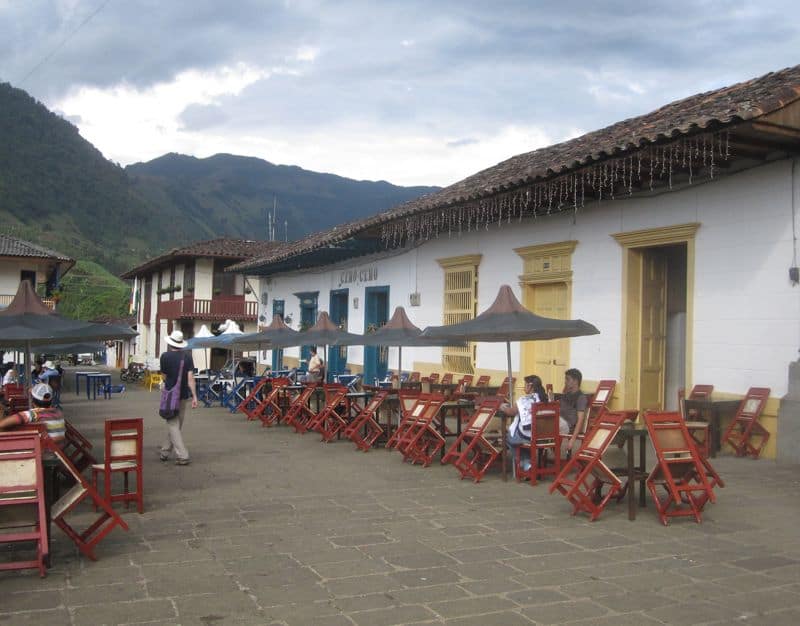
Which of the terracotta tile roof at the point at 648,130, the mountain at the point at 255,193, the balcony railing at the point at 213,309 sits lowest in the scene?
the balcony railing at the point at 213,309

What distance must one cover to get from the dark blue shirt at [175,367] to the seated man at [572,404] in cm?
388

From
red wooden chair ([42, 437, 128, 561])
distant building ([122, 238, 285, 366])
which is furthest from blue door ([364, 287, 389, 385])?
distant building ([122, 238, 285, 366])

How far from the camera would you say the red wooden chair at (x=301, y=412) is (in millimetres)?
11641

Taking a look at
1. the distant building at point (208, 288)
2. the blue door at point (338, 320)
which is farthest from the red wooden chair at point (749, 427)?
the distant building at point (208, 288)

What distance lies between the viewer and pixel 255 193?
165m

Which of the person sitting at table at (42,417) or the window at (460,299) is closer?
the person sitting at table at (42,417)

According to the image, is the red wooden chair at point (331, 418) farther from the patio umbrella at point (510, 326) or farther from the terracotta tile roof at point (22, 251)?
the terracotta tile roof at point (22, 251)

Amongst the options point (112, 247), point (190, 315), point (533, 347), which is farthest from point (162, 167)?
point (533, 347)

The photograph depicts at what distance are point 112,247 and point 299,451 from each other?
7527 cm

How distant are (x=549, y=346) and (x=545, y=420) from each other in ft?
16.7

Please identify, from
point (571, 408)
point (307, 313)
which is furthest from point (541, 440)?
point (307, 313)

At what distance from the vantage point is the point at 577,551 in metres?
5.04

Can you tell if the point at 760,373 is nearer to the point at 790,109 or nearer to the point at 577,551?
the point at 790,109

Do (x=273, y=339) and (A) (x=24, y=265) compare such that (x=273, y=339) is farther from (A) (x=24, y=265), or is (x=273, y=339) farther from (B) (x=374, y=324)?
(A) (x=24, y=265)
